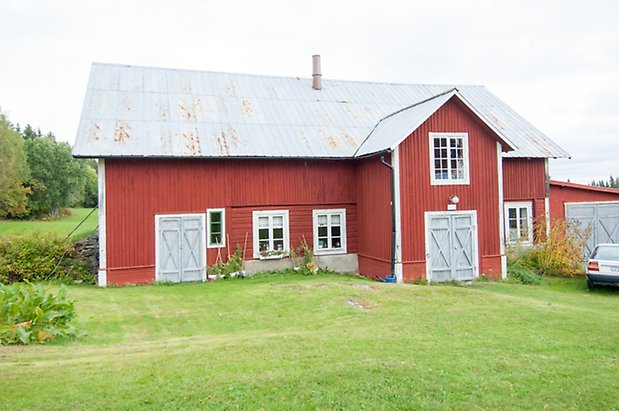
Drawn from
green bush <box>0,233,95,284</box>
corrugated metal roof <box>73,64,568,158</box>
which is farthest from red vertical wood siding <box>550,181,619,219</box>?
green bush <box>0,233,95,284</box>

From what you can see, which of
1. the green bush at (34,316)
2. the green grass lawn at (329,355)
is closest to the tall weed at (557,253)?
the green grass lawn at (329,355)

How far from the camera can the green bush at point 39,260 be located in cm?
1516

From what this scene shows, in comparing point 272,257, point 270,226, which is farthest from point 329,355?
point 270,226

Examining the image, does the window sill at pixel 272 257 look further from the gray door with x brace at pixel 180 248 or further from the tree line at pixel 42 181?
the tree line at pixel 42 181

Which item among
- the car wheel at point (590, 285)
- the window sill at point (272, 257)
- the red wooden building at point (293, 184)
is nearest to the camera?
the car wheel at point (590, 285)

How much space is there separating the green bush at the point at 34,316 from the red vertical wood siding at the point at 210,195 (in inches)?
246

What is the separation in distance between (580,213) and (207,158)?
612 inches

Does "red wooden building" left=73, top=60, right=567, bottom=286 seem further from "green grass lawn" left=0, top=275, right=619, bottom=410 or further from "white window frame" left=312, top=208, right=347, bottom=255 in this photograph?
"green grass lawn" left=0, top=275, right=619, bottom=410

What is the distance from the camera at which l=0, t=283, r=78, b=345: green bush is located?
317 inches

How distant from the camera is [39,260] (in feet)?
50.4

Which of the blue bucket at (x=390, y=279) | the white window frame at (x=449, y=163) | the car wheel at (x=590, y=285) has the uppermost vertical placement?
the white window frame at (x=449, y=163)

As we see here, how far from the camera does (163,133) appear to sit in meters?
16.3

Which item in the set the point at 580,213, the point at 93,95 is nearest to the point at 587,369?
the point at 580,213

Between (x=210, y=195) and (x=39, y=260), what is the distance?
5.83m
